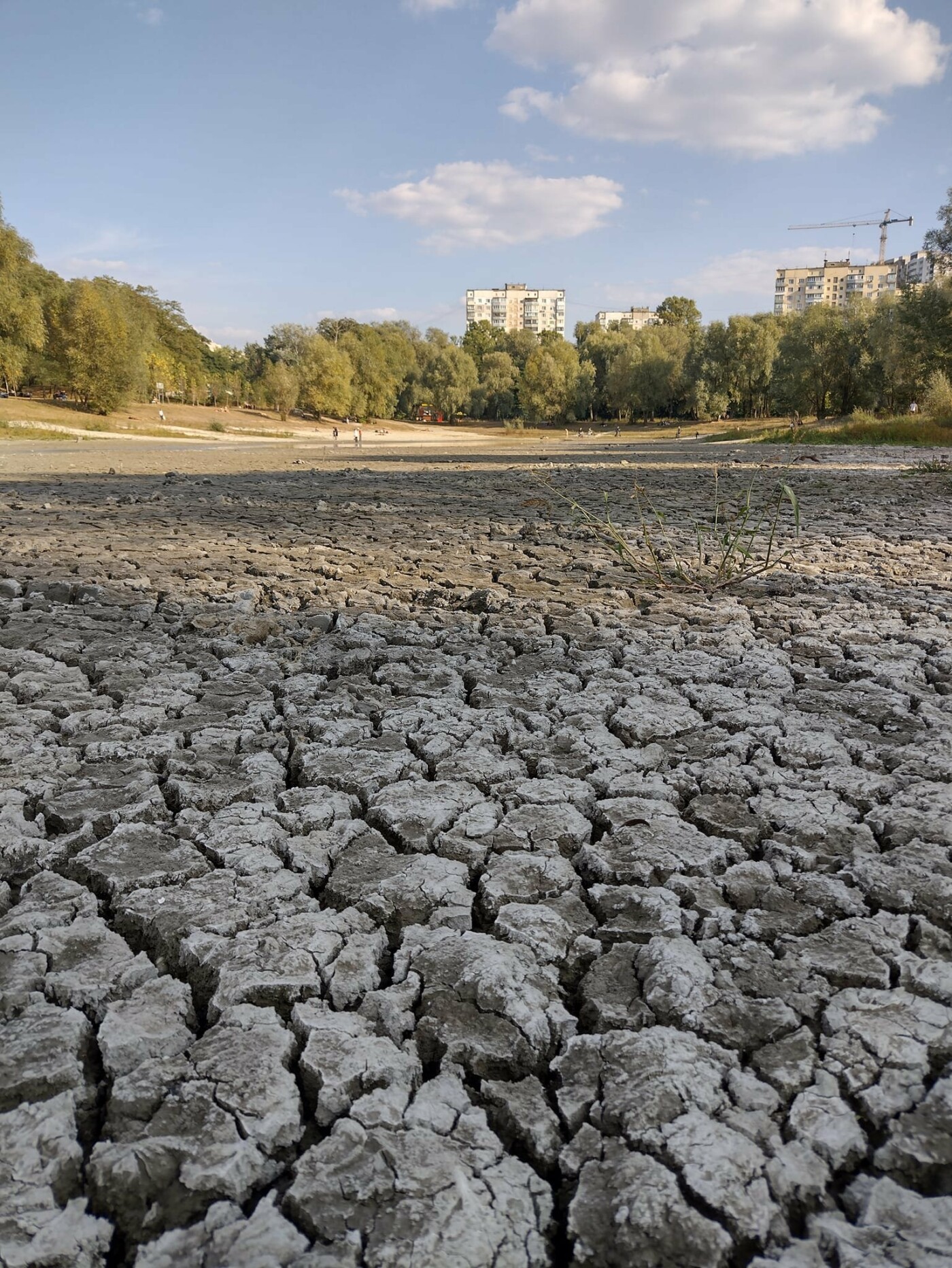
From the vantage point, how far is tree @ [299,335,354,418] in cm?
5338

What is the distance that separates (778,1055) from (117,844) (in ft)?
4.75

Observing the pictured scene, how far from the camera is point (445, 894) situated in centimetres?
171

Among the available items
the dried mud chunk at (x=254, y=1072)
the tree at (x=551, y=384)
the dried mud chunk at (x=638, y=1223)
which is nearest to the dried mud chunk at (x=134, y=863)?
the dried mud chunk at (x=254, y=1072)

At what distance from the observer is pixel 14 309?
97.4 feet

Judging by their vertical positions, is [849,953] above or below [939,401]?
below

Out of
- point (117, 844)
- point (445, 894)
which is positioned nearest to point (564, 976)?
point (445, 894)

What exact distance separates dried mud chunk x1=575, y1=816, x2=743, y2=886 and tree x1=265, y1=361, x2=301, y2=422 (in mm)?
54715

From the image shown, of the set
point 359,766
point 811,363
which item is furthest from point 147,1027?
point 811,363

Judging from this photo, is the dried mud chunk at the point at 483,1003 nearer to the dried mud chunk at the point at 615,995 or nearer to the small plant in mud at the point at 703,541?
the dried mud chunk at the point at 615,995

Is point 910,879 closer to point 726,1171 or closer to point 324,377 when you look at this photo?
point 726,1171

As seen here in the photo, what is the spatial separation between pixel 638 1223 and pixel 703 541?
542cm

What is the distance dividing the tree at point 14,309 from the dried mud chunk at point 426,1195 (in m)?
35.0

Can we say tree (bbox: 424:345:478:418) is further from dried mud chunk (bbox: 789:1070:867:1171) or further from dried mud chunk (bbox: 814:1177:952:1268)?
dried mud chunk (bbox: 814:1177:952:1268)

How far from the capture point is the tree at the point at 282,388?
5275 centimetres
